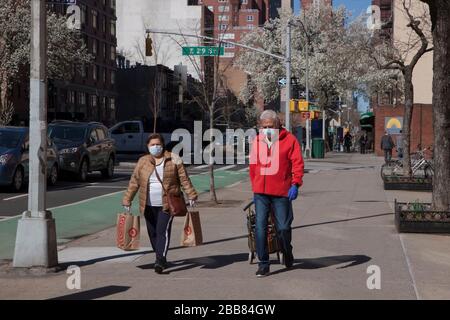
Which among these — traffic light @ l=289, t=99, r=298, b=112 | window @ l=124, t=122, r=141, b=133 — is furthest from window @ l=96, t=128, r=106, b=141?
window @ l=124, t=122, r=141, b=133

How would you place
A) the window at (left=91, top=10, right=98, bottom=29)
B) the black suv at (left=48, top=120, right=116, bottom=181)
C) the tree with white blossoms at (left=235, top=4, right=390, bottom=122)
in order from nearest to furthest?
the black suv at (left=48, top=120, right=116, bottom=181) < the tree with white blossoms at (left=235, top=4, right=390, bottom=122) < the window at (left=91, top=10, right=98, bottom=29)

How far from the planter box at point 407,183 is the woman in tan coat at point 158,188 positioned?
44.1ft

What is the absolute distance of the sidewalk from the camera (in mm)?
7066

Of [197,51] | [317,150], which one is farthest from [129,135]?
[197,51]

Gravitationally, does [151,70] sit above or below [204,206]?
above

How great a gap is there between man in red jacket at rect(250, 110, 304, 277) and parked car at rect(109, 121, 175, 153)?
31704mm

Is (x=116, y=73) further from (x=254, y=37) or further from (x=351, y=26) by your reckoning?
(x=351, y=26)

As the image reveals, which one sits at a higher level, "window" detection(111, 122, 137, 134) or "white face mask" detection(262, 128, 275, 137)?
"window" detection(111, 122, 137, 134)

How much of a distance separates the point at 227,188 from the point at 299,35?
39344 millimetres

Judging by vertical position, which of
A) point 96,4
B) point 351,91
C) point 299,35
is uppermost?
point 96,4

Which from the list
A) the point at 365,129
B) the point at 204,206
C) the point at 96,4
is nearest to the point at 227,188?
the point at 204,206

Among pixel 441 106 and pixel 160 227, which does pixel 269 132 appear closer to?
pixel 160 227

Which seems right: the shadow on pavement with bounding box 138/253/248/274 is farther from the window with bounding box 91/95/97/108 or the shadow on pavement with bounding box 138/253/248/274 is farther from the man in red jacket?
the window with bounding box 91/95/97/108
